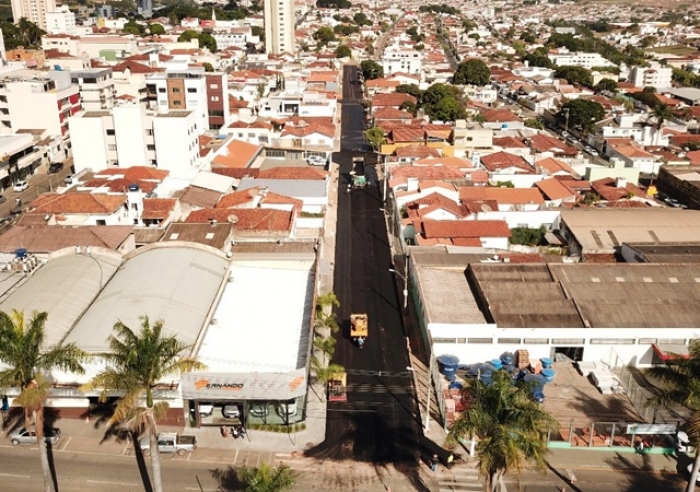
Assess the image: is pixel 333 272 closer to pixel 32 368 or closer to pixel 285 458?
pixel 285 458

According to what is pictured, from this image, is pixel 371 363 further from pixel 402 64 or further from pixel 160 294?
pixel 402 64

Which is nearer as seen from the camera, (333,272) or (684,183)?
(333,272)

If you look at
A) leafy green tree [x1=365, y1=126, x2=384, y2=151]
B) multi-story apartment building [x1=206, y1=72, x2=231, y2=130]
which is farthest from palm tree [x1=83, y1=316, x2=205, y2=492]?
multi-story apartment building [x1=206, y1=72, x2=231, y2=130]

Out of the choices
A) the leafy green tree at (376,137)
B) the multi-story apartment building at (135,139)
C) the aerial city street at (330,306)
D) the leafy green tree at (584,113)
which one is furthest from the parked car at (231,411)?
the leafy green tree at (584,113)

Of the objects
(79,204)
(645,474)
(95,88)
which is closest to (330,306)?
(645,474)

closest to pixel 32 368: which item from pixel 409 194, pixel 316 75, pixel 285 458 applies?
pixel 285 458

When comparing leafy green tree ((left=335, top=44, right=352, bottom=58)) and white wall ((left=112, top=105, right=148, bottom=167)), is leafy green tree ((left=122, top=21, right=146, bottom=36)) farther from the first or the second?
white wall ((left=112, top=105, right=148, bottom=167))
